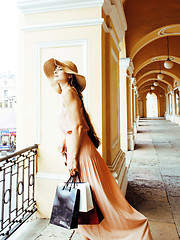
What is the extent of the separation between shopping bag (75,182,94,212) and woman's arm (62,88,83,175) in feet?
0.41

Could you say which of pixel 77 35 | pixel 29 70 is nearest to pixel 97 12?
pixel 77 35

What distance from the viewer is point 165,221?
2717 mm

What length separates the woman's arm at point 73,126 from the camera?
63.9 inches

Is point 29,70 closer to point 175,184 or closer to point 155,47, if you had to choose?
point 175,184

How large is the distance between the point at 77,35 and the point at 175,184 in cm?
353

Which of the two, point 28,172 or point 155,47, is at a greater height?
point 155,47

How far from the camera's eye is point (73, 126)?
163 cm

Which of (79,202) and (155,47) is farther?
(155,47)

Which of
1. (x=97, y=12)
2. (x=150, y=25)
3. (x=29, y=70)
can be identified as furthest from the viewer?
(x=150, y=25)

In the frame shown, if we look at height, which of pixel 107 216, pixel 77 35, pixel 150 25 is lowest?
pixel 107 216

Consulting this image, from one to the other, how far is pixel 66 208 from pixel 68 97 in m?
0.90

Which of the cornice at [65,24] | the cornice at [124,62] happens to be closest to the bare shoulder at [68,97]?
the cornice at [65,24]

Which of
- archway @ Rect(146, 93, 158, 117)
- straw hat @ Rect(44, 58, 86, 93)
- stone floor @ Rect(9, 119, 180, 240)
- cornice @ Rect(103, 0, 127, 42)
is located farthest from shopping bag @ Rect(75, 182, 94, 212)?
archway @ Rect(146, 93, 158, 117)

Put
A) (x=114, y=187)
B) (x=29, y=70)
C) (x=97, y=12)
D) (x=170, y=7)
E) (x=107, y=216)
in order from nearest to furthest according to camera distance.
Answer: (x=107, y=216) → (x=114, y=187) → (x=97, y=12) → (x=29, y=70) → (x=170, y=7)
